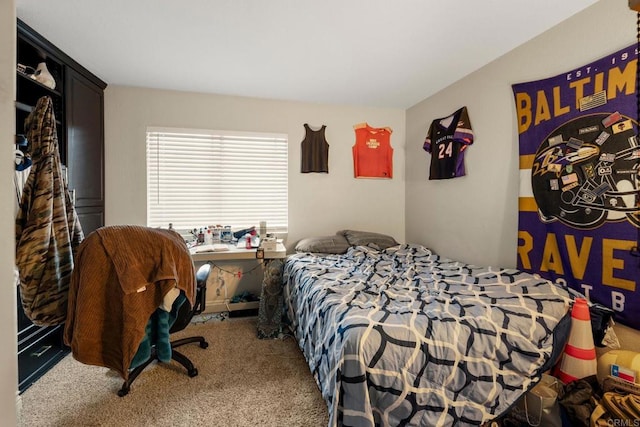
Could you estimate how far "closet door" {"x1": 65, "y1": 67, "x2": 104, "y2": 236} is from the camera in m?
2.23

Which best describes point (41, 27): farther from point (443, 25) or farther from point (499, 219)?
point (499, 219)

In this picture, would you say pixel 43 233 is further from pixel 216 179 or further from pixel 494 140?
pixel 494 140

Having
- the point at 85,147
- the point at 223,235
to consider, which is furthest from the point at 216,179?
the point at 85,147

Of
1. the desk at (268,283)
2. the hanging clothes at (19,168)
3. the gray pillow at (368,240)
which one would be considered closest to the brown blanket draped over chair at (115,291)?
the hanging clothes at (19,168)

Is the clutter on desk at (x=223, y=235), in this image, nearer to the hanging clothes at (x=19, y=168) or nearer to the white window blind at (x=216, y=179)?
the white window blind at (x=216, y=179)

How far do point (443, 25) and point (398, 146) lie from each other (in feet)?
5.65

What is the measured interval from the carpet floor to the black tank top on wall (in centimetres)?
194

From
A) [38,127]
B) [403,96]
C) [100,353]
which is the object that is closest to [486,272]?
[403,96]

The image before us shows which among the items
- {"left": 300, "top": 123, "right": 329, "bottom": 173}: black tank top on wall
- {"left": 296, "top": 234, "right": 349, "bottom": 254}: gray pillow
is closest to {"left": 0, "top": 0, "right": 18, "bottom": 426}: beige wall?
{"left": 296, "top": 234, "right": 349, "bottom": 254}: gray pillow

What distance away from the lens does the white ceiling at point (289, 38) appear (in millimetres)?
1618

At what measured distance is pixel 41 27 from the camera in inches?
70.6

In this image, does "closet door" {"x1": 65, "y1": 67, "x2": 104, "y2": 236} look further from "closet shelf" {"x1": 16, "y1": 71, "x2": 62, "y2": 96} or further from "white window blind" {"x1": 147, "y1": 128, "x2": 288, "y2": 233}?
"white window blind" {"x1": 147, "y1": 128, "x2": 288, "y2": 233}

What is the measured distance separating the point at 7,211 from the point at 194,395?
139cm

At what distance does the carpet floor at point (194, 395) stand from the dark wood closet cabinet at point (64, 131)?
0.18 meters
